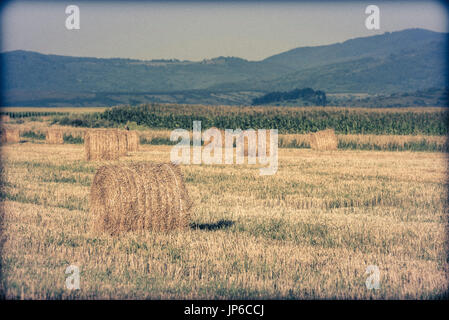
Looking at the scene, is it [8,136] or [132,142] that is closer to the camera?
[132,142]

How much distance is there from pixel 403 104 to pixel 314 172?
358 ft

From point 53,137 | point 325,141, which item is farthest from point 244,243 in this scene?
point 53,137

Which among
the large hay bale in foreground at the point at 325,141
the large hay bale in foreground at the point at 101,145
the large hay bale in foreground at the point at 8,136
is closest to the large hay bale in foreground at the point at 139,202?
the large hay bale in foreground at the point at 101,145

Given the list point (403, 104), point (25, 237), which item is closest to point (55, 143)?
point (25, 237)

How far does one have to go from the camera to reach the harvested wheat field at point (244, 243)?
286 inches

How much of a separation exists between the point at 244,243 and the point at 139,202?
203 centimetres

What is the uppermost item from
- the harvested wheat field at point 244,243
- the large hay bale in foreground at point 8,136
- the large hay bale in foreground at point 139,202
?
the large hay bale in foreground at point 8,136

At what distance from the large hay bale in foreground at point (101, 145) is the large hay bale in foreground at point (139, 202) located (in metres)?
13.2

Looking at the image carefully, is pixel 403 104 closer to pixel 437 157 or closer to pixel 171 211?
pixel 437 157

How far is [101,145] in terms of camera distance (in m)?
23.8

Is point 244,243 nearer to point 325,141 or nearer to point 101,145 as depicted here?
point 101,145

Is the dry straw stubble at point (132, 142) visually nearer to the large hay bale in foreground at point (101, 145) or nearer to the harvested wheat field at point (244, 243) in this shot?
the large hay bale in foreground at point (101, 145)

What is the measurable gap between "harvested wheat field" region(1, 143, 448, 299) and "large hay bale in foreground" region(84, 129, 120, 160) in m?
5.48

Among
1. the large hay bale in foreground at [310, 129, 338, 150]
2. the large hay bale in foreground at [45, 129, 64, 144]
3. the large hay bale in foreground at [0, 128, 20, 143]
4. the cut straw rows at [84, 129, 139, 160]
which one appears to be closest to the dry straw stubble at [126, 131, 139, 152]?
the cut straw rows at [84, 129, 139, 160]
